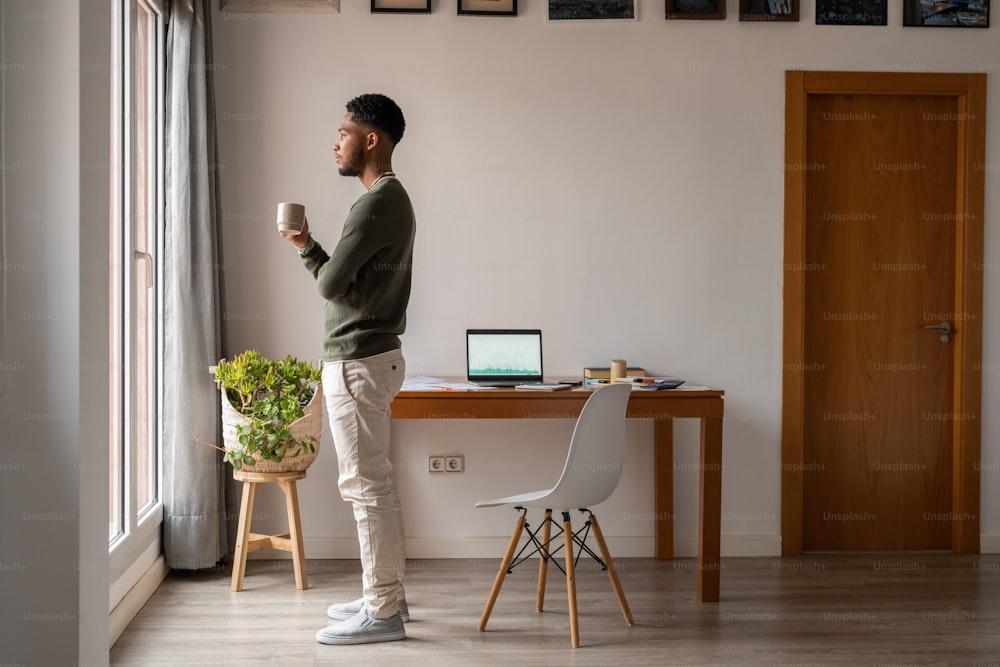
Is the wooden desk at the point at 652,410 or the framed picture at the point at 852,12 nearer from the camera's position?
the wooden desk at the point at 652,410

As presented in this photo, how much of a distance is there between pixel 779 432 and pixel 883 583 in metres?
0.70

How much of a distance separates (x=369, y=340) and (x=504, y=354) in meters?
0.97

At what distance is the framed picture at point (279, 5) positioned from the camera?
3.51 meters

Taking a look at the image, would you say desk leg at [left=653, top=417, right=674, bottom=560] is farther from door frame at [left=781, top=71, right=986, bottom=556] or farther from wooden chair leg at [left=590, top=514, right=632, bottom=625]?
wooden chair leg at [left=590, top=514, right=632, bottom=625]

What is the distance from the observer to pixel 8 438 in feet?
6.15

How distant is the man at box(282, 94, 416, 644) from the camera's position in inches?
100

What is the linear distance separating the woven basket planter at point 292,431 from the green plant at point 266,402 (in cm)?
1

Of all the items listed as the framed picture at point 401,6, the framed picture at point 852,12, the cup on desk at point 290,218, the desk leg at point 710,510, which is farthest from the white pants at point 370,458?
the framed picture at point 852,12

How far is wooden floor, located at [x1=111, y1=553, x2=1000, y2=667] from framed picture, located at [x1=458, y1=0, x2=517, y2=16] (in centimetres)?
222

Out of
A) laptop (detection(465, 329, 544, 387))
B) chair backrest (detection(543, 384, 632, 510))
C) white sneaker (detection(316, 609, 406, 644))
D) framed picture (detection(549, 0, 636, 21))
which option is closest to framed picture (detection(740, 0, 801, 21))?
framed picture (detection(549, 0, 636, 21))

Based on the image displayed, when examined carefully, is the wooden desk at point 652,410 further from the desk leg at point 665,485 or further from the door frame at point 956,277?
the door frame at point 956,277

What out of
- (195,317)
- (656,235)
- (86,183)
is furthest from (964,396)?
(86,183)

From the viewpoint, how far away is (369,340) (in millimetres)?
2580

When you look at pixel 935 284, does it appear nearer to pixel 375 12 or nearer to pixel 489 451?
pixel 489 451
